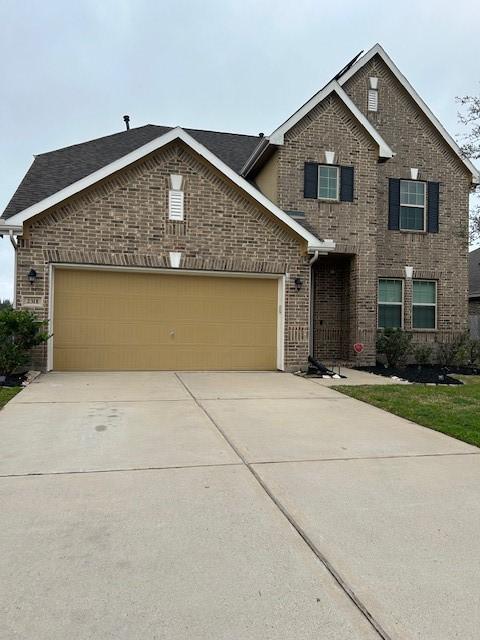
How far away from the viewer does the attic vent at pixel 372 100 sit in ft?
48.9

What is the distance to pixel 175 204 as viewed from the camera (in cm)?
1143

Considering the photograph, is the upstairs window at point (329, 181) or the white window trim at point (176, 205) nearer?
the white window trim at point (176, 205)

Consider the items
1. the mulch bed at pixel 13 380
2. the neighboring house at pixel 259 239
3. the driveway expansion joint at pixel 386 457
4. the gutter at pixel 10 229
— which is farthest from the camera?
the neighboring house at pixel 259 239

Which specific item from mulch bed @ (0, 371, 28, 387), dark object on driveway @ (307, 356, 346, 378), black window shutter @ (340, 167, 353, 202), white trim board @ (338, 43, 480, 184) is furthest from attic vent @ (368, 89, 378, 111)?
mulch bed @ (0, 371, 28, 387)

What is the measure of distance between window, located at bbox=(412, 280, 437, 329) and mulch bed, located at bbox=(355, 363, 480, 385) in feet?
4.72

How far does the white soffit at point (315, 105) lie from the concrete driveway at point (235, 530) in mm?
9131

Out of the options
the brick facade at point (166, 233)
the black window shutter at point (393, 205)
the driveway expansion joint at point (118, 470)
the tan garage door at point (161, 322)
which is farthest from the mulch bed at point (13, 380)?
the black window shutter at point (393, 205)

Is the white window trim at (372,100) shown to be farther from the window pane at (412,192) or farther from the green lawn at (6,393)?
the green lawn at (6,393)

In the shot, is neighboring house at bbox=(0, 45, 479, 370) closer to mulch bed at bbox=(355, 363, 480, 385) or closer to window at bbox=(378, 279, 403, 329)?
window at bbox=(378, 279, 403, 329)

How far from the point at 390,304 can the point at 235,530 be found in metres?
12.3

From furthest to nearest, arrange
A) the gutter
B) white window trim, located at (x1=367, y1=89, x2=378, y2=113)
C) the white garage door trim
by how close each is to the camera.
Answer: white window trim, located at (x1=367, y1=89, x2=378, y2=113), the white garage door trim, the gutter

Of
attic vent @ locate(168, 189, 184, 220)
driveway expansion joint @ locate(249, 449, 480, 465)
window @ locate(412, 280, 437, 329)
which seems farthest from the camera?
window @ locate(412, 280, 437, 329)

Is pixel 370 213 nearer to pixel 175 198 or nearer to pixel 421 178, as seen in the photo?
pixel 421 178

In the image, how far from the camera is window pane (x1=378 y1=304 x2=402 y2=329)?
14.6 m
